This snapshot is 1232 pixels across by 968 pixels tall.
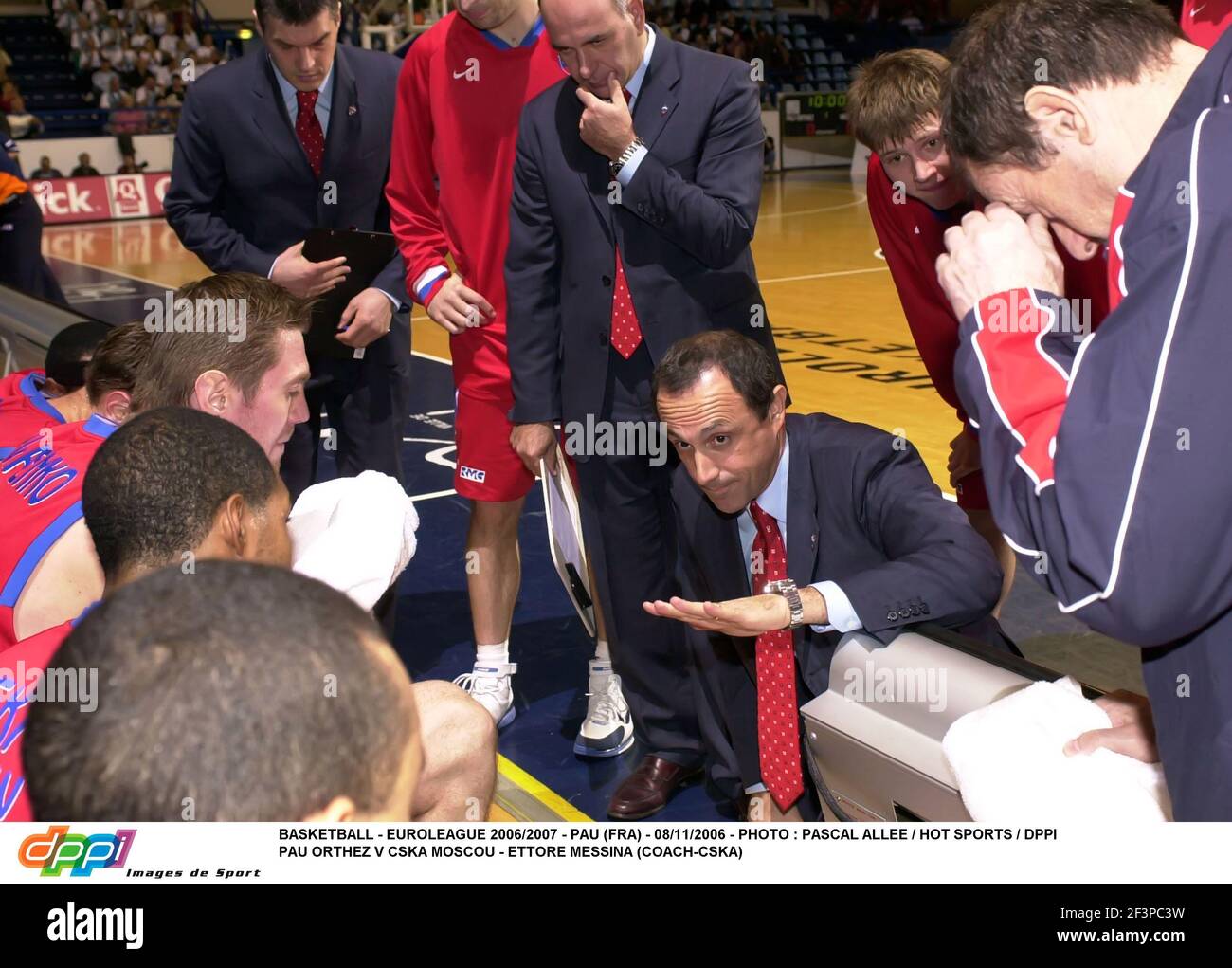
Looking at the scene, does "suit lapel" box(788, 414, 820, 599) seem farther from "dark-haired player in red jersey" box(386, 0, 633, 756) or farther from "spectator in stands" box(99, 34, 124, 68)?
"spectator in stands" box(99, 34, 124, 68)

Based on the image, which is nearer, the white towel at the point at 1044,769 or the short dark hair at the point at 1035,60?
the short dark hair at the point at 1035,60

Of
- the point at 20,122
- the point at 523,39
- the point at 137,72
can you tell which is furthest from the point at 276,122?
the point at 137,72

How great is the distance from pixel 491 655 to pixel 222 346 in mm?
1445

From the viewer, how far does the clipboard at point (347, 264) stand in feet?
13.1

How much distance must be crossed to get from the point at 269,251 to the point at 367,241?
46cm

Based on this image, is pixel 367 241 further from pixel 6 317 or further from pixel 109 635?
pixel 109 635

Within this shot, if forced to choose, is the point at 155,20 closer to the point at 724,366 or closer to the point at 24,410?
the point at 24,410

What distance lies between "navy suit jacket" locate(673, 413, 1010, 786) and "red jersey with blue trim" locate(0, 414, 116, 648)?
1321 millimetres

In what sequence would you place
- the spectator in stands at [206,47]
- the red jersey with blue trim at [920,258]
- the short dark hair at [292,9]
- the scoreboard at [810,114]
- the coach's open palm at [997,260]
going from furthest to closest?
the scoreboard at [810,114] → the spectator in stands at [206,47] → the short dark hair at [292,9] → the red jersey with blue trim at [920,258] → the coach's open palm at [997,260]

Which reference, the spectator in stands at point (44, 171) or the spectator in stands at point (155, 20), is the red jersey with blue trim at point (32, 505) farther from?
the spectator in stands at point (155, 20)

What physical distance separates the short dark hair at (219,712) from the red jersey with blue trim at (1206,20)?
1.73 metres

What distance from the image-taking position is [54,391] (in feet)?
12.8

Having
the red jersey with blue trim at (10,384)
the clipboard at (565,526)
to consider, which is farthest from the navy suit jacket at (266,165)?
the clipboard at (565,526)
